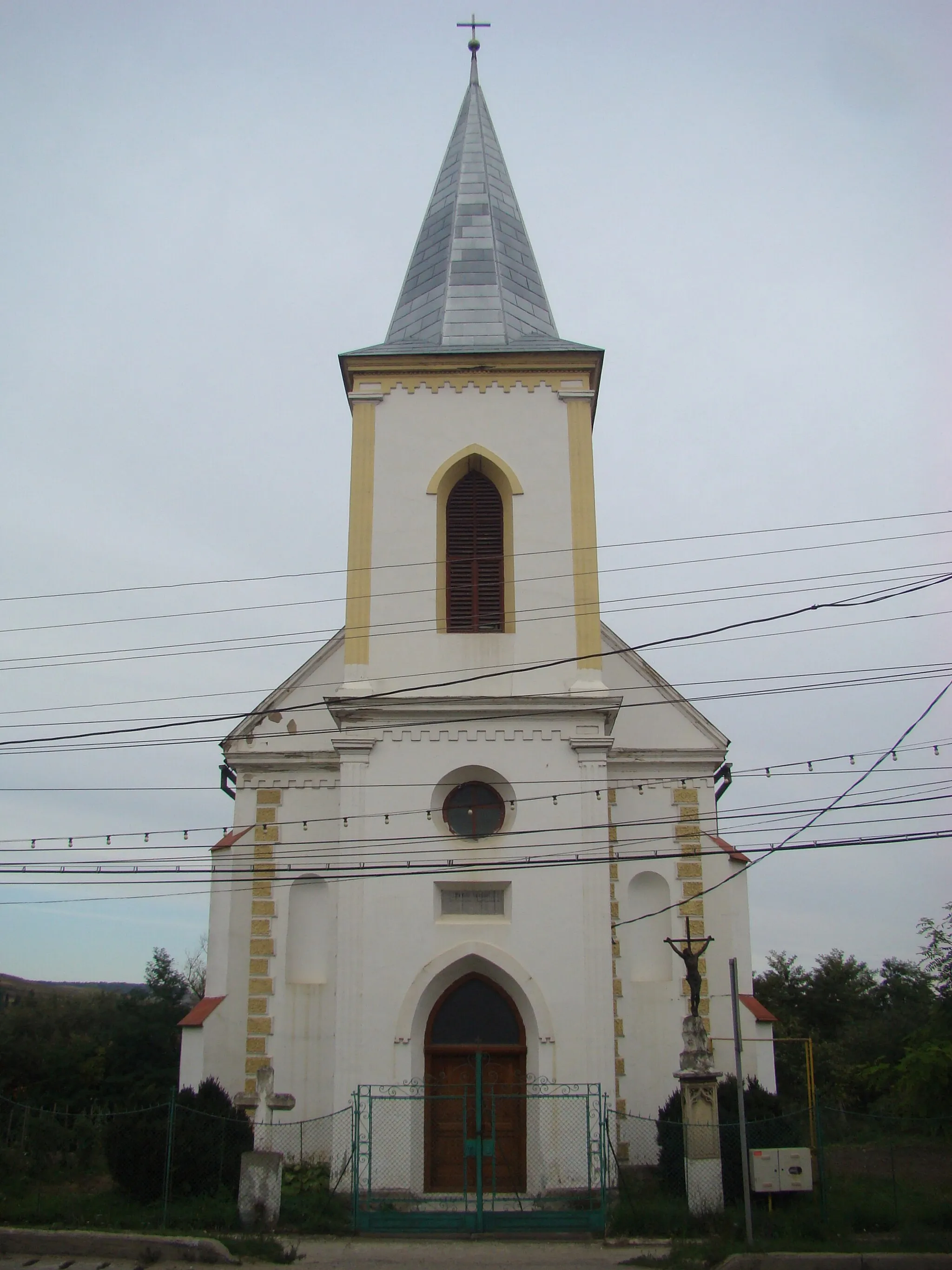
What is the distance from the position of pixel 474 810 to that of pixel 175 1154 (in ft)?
21.0

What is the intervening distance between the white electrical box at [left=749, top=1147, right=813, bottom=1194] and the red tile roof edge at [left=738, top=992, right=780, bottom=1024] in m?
3.85

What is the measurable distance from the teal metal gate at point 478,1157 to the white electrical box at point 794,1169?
2.24 metres

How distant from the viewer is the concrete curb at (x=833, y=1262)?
1341 cm

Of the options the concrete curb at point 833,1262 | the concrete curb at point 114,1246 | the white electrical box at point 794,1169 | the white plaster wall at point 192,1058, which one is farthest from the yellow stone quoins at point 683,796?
the concrete curb at point 114,1246

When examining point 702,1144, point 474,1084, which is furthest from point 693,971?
point 474,1084

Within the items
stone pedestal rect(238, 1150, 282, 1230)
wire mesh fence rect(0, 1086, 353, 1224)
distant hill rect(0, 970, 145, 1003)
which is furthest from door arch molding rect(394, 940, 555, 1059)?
distant hill rect(0, 970, 145, 1003)

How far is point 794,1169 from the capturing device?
50.1 feet

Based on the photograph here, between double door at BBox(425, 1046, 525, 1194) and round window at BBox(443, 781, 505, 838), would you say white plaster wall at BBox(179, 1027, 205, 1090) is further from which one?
round window at BBox(443, 781, 505, 838)

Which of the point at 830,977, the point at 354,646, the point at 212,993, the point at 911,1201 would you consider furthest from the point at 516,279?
the point at 830,977

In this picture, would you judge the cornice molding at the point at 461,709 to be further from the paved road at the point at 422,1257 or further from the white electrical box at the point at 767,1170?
the paved road at the point at 422,1257

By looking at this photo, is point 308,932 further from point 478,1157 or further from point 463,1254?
point 463,1254

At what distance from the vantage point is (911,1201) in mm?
16172

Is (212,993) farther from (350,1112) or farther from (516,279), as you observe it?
(516,279)

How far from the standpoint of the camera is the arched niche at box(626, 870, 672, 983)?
2019cm
